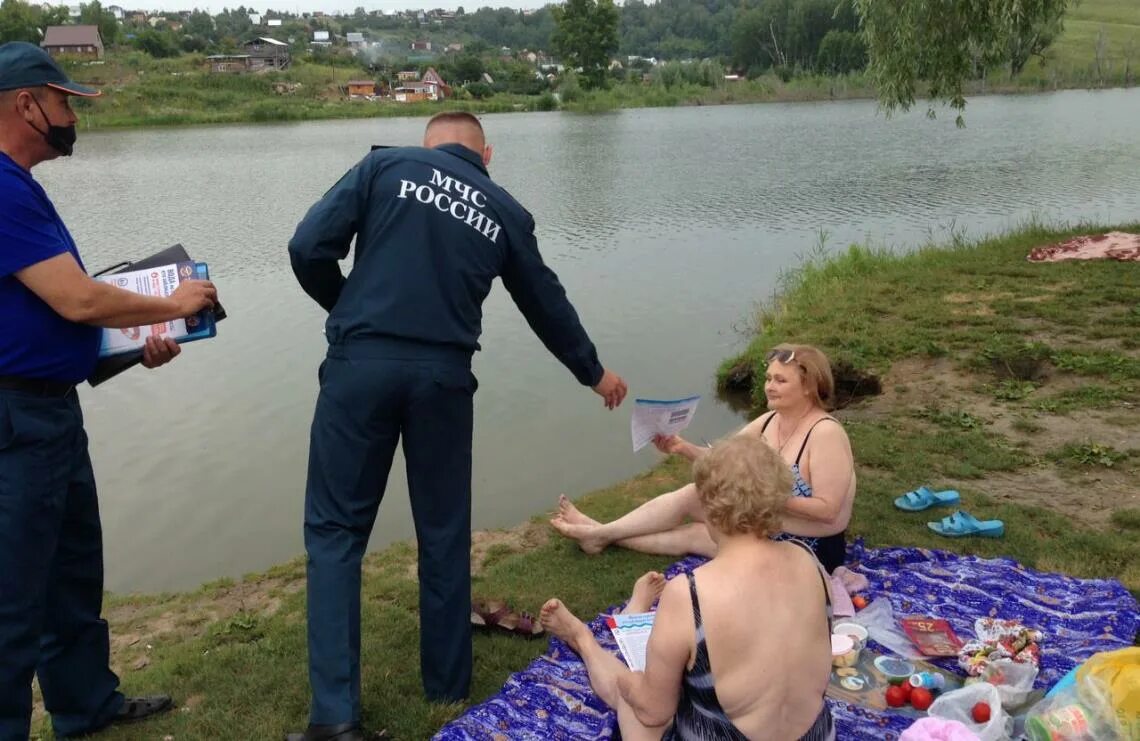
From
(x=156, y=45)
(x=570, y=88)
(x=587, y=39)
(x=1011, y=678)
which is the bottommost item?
(x=1011, y=678)

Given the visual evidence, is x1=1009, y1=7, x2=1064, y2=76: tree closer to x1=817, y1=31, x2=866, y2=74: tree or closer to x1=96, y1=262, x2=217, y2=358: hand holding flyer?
x1=96, y1=262, x2=217, y2=358: hand holding flyer

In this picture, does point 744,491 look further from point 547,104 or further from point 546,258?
point 547,104

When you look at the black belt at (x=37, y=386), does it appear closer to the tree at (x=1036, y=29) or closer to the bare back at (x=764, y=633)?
the bare back at (x=764, y=633)

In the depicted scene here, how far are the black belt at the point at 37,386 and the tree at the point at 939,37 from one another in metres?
11.4

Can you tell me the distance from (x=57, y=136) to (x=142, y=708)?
7.66 feet

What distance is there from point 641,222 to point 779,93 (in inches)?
2250

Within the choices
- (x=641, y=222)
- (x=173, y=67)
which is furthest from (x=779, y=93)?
(x=641, y=222)

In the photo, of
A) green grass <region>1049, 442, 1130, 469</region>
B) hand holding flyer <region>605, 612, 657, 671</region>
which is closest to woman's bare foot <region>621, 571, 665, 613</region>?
hand holding flyer <region>605, 612, 657, 671</region>

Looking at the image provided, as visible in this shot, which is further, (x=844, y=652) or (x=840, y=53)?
(x=840, y=53)

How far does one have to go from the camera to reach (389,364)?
3.27m

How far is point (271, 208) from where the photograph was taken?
20.8 metres

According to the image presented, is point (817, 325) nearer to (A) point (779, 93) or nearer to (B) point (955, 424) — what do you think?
(B) point (955, 424)


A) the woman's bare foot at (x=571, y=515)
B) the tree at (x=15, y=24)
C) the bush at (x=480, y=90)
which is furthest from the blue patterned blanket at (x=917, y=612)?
the bush at (x=480, y=90)

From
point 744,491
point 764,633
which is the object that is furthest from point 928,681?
point 744,491
